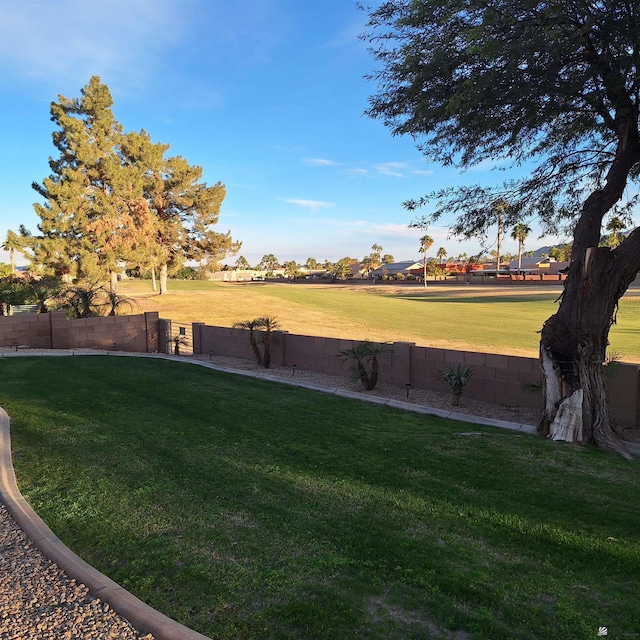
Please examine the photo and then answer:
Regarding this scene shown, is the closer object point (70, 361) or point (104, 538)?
point (104, 538)

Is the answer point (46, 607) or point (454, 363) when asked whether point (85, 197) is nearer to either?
point (454, 363)

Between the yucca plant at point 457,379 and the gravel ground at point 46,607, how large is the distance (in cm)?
830

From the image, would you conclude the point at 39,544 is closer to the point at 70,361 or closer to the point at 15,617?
the point at 15,617

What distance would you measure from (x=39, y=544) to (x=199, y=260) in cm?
4667

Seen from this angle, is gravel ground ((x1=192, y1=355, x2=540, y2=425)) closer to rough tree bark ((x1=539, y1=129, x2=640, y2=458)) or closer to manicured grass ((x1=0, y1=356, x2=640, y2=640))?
rough tree bark ((x1=539, y1=129, x2=640, y2=458))

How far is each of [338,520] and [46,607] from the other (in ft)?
7.52

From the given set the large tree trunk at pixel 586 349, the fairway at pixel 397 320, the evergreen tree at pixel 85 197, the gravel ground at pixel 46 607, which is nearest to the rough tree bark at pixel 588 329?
the large tree trunk at pixel 586 349

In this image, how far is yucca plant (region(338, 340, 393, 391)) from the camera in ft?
38.9

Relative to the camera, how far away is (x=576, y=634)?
2891mm

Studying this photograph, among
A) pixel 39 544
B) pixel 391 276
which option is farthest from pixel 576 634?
pixel 391 276

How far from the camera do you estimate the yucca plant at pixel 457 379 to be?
1030cm

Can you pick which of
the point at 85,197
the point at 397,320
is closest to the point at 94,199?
the point at 85,197

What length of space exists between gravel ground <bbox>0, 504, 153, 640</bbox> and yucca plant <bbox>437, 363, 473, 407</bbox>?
327 inches

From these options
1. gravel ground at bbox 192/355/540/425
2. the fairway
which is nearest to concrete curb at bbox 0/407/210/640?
gravel ground at bbox 192/355/540/425
